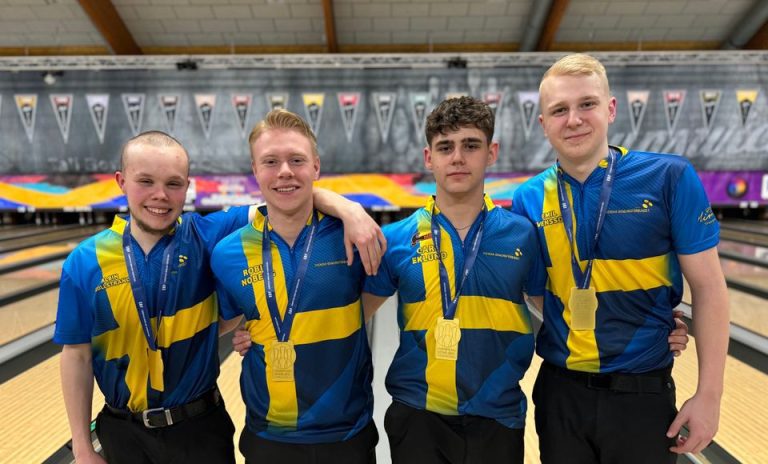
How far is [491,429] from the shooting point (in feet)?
3.64

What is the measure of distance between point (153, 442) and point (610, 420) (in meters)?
1.20

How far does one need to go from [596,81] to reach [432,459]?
3.49 feet

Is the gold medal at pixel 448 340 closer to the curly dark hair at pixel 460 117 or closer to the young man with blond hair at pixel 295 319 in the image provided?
the young man with blond hair at pixel 295 319

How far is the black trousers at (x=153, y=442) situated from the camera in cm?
115

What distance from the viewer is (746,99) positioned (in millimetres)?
7348

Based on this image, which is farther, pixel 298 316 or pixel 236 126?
pixel 236 126

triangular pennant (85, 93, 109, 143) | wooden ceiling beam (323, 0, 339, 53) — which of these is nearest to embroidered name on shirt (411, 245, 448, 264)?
wooden ceiling beam (323, 0, 339, 53)

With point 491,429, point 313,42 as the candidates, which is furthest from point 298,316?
point 313,42

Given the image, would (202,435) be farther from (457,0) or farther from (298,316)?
(457,0)

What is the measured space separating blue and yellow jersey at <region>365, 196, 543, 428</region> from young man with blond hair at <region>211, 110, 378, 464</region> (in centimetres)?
15

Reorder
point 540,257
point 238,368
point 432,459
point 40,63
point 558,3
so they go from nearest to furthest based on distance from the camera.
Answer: point 432,459, point 540,257, point 238,368, point 558,3, point 40,63

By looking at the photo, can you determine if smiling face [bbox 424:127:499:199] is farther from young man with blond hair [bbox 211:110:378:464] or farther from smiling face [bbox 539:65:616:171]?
young man with blond hair [bbox 211:110:378:464]

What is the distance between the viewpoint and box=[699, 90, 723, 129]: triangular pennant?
7.32 metres

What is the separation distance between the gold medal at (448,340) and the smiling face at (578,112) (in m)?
0.55
